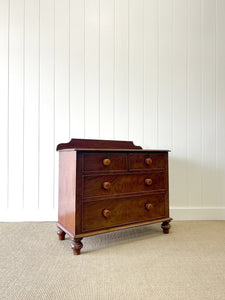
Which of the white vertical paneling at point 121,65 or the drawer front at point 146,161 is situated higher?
the white vertical paneling at point 121,65

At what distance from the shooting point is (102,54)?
7.53 feet

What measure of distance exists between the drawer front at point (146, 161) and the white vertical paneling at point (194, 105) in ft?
2.08

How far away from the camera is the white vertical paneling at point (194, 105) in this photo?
2350 millimetres

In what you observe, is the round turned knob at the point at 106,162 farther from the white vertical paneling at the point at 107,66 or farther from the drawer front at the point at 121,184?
the white vertical paneling at the point at 107,66

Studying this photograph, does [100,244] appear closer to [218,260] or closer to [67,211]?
[67,211]

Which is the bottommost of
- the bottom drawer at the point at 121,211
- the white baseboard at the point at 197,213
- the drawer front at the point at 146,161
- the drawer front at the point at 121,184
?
the white baseboard at the point at 197,213

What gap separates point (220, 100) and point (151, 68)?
906 mm

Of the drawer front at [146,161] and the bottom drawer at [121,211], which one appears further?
the drawer front at [146,161]

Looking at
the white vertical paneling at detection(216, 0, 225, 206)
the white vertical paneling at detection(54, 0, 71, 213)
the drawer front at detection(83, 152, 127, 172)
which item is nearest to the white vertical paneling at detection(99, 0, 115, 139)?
the white vertical paneling at detection(54, 0, 71, 213)

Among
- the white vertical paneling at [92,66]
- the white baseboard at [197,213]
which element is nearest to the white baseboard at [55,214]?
the white baseboard at [197,213]

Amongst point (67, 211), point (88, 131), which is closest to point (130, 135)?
point (88, 131)

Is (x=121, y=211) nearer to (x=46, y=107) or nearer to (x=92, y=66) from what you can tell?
(x=46, y=107)

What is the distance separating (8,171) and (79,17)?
1866 mm

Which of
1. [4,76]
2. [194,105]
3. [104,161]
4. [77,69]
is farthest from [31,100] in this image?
[194,105]
